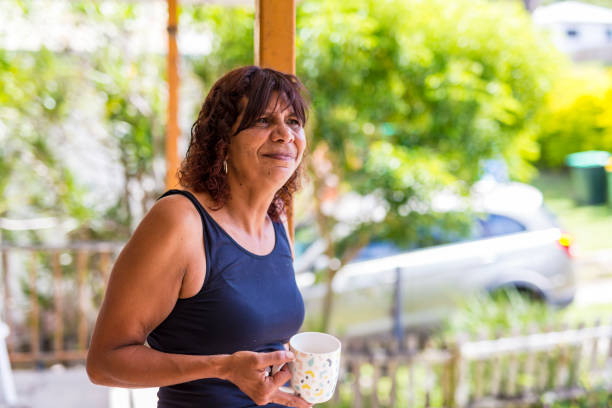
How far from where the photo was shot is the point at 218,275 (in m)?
1.12

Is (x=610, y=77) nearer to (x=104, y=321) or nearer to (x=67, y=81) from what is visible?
(x=67, y=81)

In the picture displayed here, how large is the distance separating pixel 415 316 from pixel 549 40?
2.51 metres

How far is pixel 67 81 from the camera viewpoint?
172 inches

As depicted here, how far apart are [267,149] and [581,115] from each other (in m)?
10.6

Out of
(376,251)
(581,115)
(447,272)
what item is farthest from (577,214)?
(376,251)

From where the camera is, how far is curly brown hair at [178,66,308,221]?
1229 mm

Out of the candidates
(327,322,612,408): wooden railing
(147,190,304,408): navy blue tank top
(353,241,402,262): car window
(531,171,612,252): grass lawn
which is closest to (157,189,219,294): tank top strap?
(147,190,304,408): navy blue tank top

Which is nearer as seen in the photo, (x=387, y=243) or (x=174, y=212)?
(x=174, y=212)

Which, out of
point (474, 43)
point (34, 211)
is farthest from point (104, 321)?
point (34, 211)

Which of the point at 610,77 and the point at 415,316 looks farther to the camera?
the point at 610,77

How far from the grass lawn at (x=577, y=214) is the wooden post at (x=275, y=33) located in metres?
7.86

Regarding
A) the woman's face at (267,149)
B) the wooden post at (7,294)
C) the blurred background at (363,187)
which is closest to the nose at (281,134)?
the woman's face at (267,149)

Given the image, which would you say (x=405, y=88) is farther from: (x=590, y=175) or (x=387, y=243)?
(x=590, y=175)

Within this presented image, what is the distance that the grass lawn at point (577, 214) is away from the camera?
8.74 m
